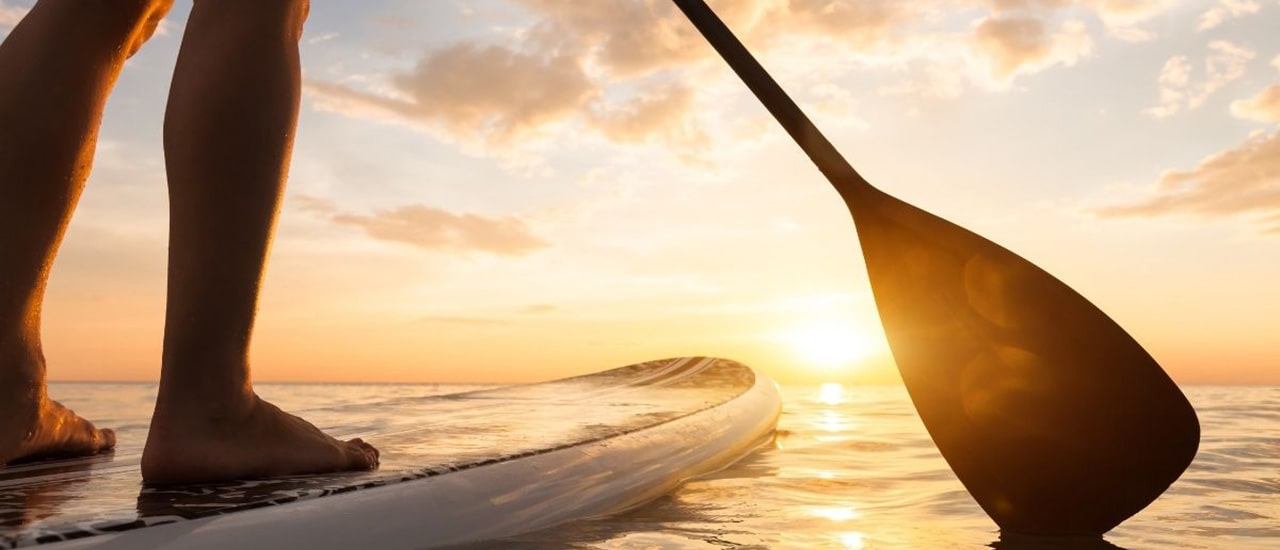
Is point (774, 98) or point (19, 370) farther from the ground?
point (774, 98)

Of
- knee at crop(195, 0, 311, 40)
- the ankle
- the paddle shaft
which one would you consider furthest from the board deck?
the paddle shaft

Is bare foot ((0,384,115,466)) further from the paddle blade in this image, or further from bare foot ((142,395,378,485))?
the paddle blade

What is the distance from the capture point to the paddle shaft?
2.08 metres

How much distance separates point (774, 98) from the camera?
6.80 feet

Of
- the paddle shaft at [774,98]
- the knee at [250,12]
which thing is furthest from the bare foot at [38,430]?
the paddle shaft at [774,98]

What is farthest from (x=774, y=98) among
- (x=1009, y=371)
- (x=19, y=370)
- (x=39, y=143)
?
(x=19, y=370)

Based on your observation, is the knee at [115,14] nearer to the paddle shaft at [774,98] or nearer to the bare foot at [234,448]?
the bare foot at [234,448]

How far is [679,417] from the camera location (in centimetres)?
280

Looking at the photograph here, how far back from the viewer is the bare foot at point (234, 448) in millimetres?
1381

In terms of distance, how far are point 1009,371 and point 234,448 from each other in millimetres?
1438

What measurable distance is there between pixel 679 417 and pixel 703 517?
89 cm

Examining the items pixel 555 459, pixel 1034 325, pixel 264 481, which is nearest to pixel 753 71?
pixel 1034 325

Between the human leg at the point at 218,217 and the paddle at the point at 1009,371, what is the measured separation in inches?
40.8

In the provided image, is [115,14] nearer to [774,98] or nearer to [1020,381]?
[774,98]
